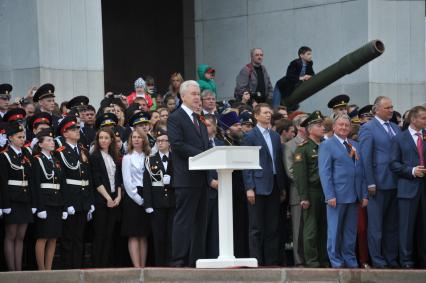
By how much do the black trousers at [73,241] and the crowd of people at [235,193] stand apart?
0.05ft

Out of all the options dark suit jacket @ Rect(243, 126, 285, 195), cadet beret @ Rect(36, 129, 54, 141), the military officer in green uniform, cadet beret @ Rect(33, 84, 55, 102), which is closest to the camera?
cadet beret @ Rect(36, 129, 54, 141)

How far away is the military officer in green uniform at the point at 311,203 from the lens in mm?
14750

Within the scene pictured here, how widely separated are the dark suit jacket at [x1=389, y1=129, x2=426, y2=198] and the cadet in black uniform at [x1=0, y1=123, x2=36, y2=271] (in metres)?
4.75

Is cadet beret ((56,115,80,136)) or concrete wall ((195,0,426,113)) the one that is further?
concrete wall ((195,0,426,113))

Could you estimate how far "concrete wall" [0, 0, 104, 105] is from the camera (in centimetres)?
1909

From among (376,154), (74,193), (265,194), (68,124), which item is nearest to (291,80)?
(376,154)

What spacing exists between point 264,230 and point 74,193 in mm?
2580

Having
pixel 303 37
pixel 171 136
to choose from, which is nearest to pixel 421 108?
pixel 171 136

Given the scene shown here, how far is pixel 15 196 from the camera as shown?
45.7 ft

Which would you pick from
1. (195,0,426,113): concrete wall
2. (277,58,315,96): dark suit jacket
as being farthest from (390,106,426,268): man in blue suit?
(195,0,426,113): concrete wall

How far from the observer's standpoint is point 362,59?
19062 millimetres

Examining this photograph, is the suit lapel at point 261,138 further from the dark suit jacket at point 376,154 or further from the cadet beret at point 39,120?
the cadet beret at point 39,120

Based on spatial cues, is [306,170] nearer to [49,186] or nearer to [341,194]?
[341,194]

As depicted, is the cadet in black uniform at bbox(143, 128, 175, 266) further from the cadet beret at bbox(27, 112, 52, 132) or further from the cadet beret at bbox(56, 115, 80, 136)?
the cadet beret at bbox(27, 112, 52, 132)
